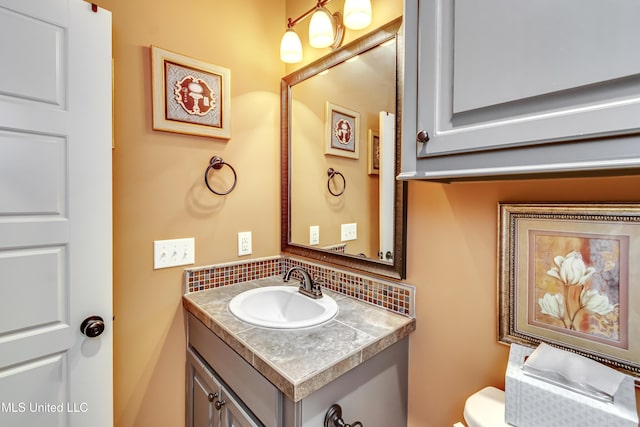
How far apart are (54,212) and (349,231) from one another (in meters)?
1.10

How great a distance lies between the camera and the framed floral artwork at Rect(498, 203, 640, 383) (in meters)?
0.69

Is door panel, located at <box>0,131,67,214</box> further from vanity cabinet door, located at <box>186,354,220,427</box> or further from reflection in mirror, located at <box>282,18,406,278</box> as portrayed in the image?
reflection in mirror, located at <box>282,18,406,278</box>

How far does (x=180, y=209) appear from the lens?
4.39 ft

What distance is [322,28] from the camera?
1319 mm

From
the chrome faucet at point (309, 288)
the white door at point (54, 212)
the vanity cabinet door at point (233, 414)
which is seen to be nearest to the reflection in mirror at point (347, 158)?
the chrome faucet at point (309, 288)

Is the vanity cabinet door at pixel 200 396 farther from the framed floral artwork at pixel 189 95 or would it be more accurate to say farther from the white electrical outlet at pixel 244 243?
the framed floral artwork at pixel 189 95

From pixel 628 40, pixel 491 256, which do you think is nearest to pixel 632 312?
pixel 491 256

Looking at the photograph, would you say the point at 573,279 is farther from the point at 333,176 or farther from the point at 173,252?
the point at 173,252

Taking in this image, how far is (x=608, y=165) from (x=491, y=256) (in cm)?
48

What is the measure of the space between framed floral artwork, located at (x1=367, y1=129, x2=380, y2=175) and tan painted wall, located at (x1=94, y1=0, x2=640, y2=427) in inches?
8.5

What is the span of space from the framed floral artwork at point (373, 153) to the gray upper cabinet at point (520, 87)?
0.44 meters

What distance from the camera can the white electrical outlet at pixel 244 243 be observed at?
1537mm

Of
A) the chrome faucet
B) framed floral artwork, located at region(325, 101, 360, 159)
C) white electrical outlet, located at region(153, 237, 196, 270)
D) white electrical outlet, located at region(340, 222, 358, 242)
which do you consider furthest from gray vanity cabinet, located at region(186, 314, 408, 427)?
framed floral artwork, located at region(325, 101, 360, 159)

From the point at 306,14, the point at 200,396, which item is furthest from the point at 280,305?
the point at 306,14
